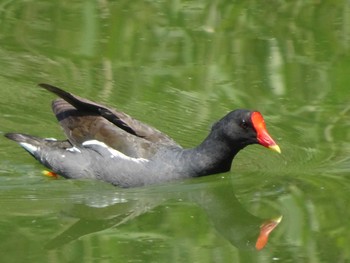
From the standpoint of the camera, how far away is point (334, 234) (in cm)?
745

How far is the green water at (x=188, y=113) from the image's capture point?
734 centimetres

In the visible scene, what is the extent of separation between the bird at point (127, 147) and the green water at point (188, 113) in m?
0.12

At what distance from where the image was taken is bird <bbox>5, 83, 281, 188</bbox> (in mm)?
8461

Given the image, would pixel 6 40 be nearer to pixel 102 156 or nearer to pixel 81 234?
pixel 102 156

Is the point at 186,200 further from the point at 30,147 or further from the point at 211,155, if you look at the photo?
the point at 30,147

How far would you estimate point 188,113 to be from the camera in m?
9.78

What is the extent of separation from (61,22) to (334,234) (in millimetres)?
5264

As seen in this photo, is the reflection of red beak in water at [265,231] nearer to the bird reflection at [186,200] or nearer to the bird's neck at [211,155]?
the bird reflection at [186,200]

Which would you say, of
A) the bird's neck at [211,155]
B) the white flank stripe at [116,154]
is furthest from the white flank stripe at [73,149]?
the bird's neck at [211,155]

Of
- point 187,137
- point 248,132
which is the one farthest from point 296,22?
point 248,132

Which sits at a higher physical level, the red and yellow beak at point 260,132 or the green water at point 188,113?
the red and yellow beak at point 260,132

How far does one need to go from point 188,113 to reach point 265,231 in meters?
2.38

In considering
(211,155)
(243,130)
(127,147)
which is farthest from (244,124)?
(127,147)

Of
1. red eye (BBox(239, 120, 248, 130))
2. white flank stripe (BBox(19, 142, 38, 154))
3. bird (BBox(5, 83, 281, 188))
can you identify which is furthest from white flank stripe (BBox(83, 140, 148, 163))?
red eye (BBox(239, 120, 248, 130))
